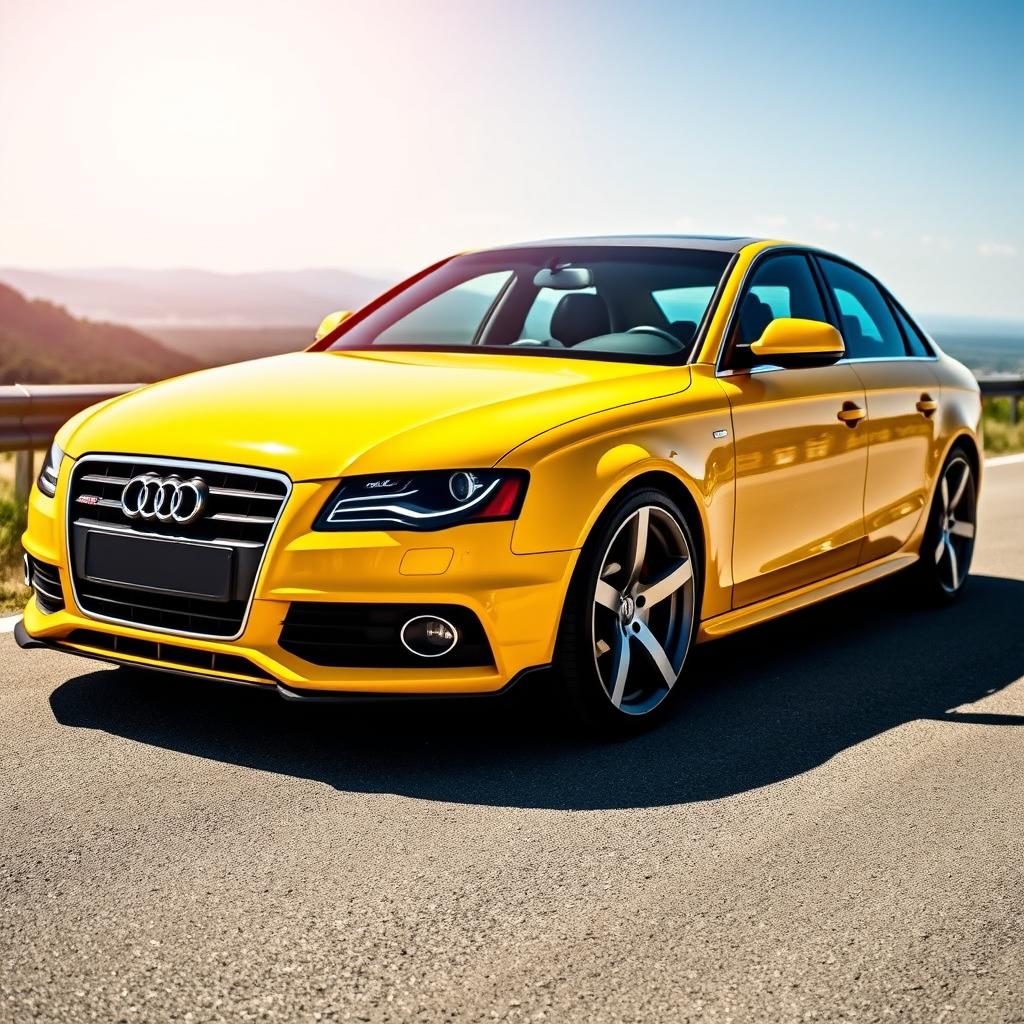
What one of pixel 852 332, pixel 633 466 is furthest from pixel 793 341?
pixel 852 332

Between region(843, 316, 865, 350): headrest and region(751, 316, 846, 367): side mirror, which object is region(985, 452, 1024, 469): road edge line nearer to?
region(843, 316, 865, 350): headrest

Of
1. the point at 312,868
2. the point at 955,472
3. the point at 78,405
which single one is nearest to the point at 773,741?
the point at 312,868

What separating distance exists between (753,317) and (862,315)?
1.10m

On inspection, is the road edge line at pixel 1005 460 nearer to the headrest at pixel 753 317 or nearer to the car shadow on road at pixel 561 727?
the car shadow on road at pixel 561 727

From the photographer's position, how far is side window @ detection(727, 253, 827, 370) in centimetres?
559

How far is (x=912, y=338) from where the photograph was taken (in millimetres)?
7109

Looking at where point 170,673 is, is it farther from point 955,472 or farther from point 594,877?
point 955,472

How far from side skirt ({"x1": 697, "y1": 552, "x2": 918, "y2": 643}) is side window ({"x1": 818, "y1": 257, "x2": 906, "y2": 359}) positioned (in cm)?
87

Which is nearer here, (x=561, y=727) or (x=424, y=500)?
(x=424, y=500)

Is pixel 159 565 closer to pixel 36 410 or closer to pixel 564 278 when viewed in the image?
pixel 564 278

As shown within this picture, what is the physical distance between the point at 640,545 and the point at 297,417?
110 cm

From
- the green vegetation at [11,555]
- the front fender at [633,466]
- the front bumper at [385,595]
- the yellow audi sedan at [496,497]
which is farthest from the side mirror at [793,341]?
the green vegetation at [11,555]

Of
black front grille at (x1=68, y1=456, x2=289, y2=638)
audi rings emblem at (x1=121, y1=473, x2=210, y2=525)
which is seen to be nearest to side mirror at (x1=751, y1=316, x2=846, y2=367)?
black front grille at (x1=68, y1=456, x2=289, y2=638)

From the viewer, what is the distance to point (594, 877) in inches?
143
